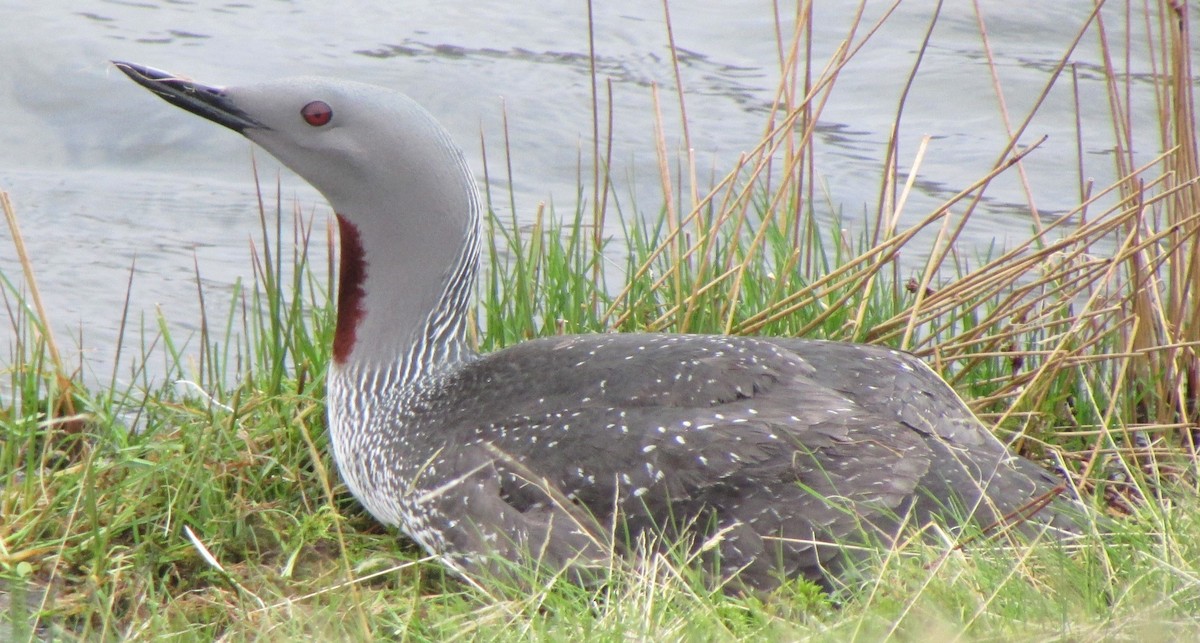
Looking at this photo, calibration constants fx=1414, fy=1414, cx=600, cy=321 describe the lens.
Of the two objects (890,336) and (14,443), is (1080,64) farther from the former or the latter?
(14,443)

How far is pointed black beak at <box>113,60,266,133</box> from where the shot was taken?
352 cm

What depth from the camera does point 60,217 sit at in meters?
7.16

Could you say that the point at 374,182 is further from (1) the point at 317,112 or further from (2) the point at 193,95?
(2) the point at 193,95

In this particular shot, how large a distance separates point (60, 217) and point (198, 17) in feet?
9.33

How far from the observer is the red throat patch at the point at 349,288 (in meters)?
3.88

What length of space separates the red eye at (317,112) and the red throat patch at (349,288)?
307mm

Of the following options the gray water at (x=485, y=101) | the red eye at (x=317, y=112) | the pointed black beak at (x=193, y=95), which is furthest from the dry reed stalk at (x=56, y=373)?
the gray water at (x=485, y=101)

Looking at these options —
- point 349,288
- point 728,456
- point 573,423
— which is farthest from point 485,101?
point 728,456

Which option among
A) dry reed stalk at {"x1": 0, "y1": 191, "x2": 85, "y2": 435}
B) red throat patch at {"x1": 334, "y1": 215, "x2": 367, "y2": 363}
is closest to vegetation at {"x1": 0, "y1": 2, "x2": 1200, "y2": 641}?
dry reed stalk at {"x1": 0, "y1": 191, "x2": 85, "y2": 435}

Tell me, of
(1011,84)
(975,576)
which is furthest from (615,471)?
(1011,84)

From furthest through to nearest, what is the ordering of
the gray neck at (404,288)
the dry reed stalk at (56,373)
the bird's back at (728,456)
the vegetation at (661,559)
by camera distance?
the dry reed stalk at (56,373)
the gray neck at (404,288)
the bird's back at (728,456)
the vegetation at (661,559)

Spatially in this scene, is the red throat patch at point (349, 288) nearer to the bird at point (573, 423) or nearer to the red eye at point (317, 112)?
the bird at point (573, 423)

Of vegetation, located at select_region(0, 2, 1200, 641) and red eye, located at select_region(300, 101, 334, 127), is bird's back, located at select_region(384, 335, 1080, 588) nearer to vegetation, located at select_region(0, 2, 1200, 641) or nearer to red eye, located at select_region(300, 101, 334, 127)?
vegetation, located at select_region(0, 2, 1200, 641)

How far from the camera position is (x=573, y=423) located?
3369 millimetres
